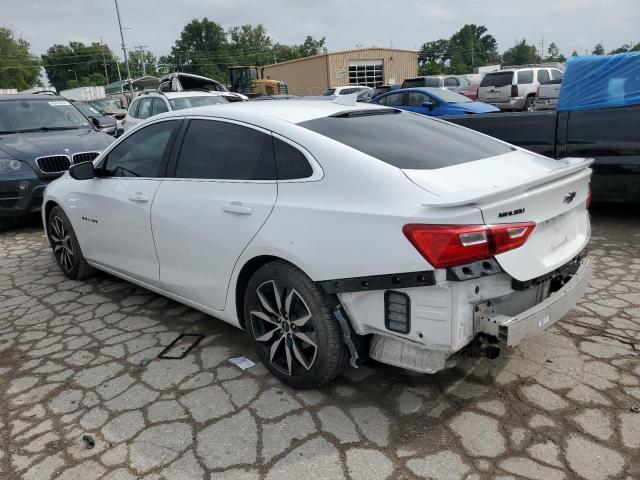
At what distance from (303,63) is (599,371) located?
44.6 meters

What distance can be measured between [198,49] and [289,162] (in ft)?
363

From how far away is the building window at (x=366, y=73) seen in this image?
43469 mm

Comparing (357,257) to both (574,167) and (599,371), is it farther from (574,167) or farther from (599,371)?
(599,371)

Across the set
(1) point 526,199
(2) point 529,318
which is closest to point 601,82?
(1) point 526,199

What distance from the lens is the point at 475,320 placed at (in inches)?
89.8

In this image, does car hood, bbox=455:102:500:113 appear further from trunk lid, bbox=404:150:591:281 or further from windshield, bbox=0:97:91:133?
trunk lid, bbox=404:150:591:281

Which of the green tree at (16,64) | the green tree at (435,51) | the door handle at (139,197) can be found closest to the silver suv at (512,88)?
the door handle at (139,197)

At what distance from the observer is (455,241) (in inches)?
83.8

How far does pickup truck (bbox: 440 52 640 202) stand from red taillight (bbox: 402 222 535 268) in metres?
3.82

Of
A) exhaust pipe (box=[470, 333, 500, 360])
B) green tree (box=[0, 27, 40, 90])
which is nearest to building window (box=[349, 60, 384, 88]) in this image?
exhaust pipe (box=[470, 333, 500, 360])

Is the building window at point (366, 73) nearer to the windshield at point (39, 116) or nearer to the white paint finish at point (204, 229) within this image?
the windshield at point (39, 116)

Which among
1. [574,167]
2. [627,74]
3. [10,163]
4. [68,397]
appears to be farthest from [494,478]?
[10,163]

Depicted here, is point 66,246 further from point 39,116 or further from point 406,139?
point 39,116

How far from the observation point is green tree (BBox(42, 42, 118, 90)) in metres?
98.1
